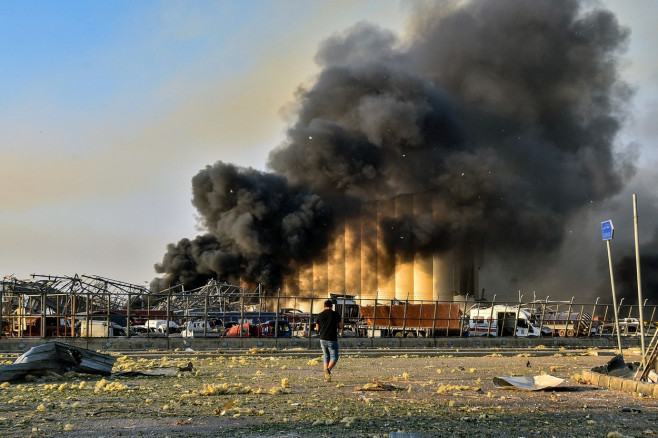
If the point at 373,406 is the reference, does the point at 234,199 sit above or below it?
above

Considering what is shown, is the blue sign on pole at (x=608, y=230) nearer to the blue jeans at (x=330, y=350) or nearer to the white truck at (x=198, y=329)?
the blue jeans at (x=330, y=350)

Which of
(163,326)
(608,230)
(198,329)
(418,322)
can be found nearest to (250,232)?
(163,326)

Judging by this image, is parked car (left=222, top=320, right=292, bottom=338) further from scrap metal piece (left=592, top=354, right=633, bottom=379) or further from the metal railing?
scrap metal piece (left=592, top=354, right=633, bottom=379)

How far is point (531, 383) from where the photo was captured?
13242 mm

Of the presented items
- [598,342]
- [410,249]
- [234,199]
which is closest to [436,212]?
[410,249]

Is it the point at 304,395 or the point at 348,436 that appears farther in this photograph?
the point at 304,395

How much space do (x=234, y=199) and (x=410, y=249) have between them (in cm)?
1893

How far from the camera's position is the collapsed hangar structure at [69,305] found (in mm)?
28234

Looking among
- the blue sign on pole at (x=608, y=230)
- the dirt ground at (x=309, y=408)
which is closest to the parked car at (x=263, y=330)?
the dirt ground at (x=309, y=408)

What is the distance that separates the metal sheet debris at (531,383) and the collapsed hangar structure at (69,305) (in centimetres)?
1559

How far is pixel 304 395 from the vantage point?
11.8 metres

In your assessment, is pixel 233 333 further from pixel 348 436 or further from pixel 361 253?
pixel 361 253

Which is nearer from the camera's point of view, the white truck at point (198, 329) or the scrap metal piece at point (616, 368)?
the scrap metal piece at point (616, 368)

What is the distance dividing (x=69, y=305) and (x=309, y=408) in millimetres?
28531
